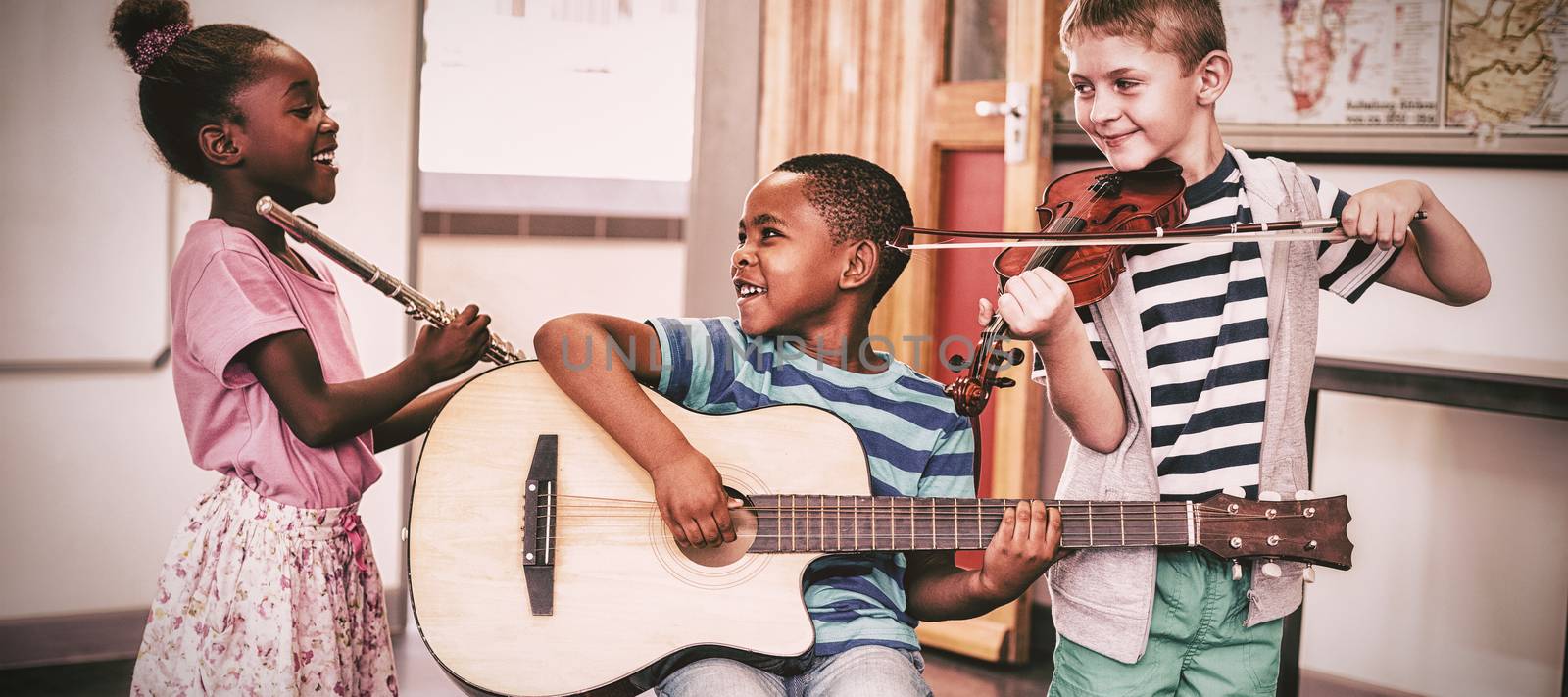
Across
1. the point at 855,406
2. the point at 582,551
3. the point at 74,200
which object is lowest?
the point at 582,551

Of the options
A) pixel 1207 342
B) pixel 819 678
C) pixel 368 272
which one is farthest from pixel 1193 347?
pixel 368 272

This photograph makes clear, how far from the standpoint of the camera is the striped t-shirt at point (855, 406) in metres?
1.61

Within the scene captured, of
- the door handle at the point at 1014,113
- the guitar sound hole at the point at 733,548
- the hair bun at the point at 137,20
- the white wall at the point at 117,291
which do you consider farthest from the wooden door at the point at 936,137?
the hair bun at the point at 137,20

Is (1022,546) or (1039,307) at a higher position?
(1039,307)

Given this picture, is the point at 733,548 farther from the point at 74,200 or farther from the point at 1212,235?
the point at 74,200

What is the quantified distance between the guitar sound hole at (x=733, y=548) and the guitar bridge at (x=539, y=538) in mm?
170

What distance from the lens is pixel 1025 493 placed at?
3090 millimetres

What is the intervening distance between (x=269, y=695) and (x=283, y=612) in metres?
0.11

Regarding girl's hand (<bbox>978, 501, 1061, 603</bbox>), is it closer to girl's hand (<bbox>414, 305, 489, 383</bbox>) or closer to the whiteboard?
girl's hand (<bbox>414, 305, 489, 383</bbox>)

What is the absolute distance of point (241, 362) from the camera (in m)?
1.63

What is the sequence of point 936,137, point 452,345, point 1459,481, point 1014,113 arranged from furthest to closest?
point 936,137
point 1014,113
point 1459,481
point 452,345

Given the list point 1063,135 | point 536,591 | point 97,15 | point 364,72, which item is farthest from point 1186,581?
point 97,15

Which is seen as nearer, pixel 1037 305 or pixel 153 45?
pixel 1037 305

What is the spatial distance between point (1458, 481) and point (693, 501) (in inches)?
75.8
